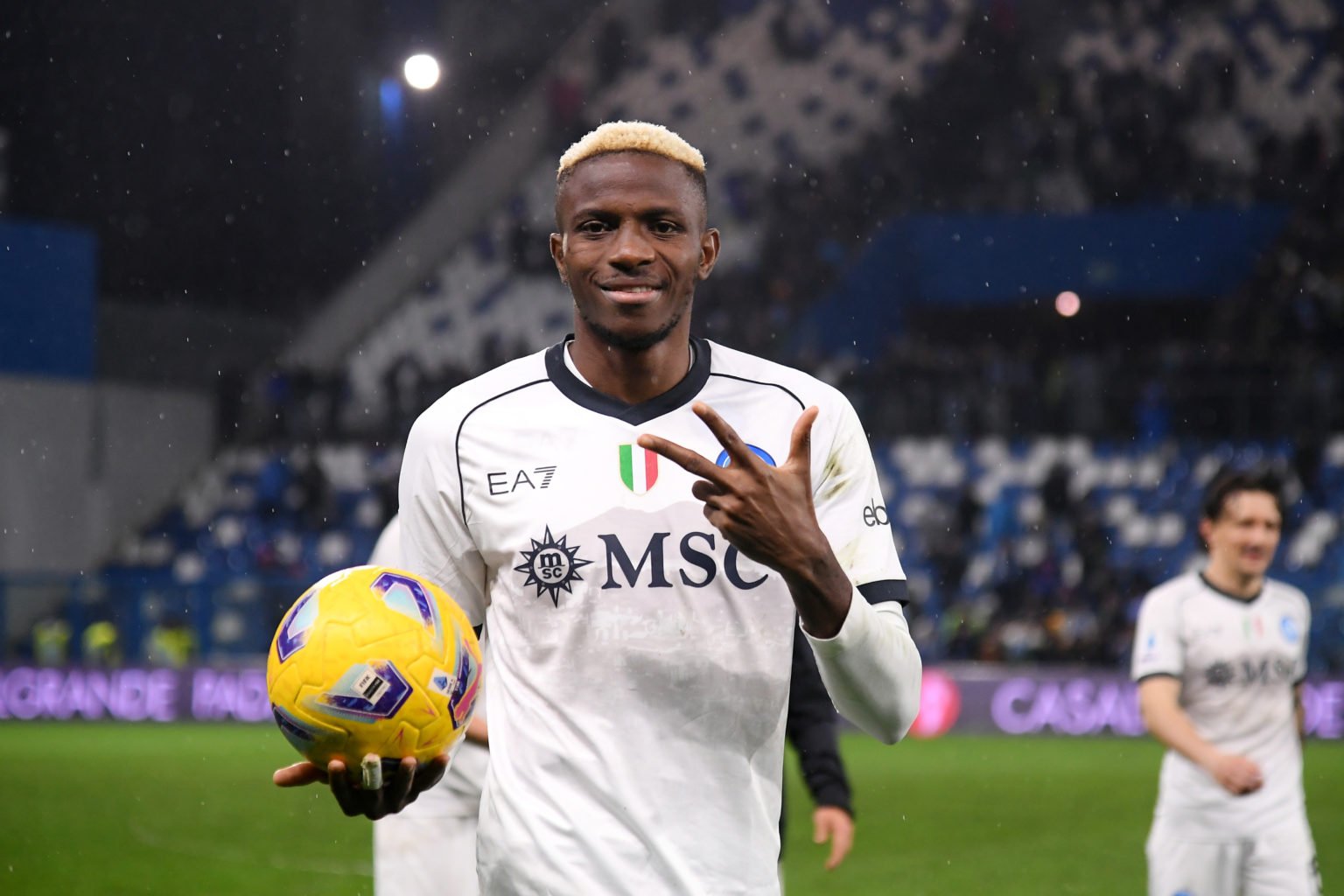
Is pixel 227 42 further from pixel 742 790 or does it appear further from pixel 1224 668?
pixel 742 790

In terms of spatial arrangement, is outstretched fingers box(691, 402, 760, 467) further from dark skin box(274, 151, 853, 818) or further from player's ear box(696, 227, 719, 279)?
player's ear box(696, 227, 719, 279)

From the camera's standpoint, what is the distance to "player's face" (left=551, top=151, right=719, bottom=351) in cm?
264

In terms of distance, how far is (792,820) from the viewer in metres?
11.3

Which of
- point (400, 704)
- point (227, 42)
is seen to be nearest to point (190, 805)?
point (400, 704)

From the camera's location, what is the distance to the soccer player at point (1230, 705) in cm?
544

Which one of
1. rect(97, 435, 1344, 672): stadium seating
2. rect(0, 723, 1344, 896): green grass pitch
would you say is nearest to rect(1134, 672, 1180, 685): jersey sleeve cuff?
rect(0, 723, 1344, 896): green grass pitch

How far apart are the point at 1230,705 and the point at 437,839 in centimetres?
284

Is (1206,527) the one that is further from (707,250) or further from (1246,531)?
(707,250)

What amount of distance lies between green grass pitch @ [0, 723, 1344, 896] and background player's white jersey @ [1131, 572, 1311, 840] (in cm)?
373

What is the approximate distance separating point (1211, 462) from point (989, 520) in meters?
2.56

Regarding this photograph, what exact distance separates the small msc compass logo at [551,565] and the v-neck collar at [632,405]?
8.9 inches

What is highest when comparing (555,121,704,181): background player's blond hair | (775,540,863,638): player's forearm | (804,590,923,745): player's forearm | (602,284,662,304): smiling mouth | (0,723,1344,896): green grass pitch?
(555,121,704,181): background player's blond hair

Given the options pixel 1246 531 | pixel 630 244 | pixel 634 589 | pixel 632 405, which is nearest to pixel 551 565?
pixel 634 589

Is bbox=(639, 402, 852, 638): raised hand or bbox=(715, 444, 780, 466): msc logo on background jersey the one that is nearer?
bbox=(639, 402, 852, 638): raised hand
